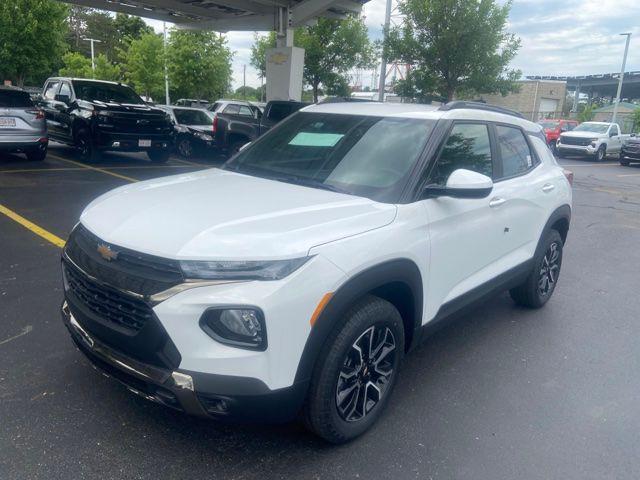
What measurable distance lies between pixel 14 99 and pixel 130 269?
10666 millimetres

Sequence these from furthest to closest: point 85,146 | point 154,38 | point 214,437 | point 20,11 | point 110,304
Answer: point 154,38 < point 20,11 < point 85,146 < point 214,437 < point 110,304

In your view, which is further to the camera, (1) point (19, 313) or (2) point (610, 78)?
(2) point (610, 78)

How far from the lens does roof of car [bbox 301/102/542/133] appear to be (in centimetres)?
365

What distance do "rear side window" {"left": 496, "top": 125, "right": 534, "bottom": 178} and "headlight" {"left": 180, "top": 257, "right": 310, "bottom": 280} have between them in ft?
8.05

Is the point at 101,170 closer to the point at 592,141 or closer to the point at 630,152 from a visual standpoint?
the point at 630,152

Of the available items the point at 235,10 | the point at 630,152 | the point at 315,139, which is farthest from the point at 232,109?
the point at 630,152

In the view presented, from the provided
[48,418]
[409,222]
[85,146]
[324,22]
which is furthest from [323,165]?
[324,22]

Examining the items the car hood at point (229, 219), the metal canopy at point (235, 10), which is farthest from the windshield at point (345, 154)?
the metal canopy at point (235, 10)

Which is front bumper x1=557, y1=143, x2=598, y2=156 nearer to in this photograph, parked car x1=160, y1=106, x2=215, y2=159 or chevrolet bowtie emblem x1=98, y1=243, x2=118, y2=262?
parked car x1=160, y1=106, x2=215, y2=159

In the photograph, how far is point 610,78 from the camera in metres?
79.8

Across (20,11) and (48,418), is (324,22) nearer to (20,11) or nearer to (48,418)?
(20,11)

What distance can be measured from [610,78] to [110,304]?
301ft

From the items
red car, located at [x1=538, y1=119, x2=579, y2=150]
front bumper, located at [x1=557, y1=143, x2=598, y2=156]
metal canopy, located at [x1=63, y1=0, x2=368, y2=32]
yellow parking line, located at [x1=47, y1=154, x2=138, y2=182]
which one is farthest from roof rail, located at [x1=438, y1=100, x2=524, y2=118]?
red car, located at [x1=538, y1=119, x2=579, y2=150]

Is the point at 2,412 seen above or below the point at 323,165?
below
